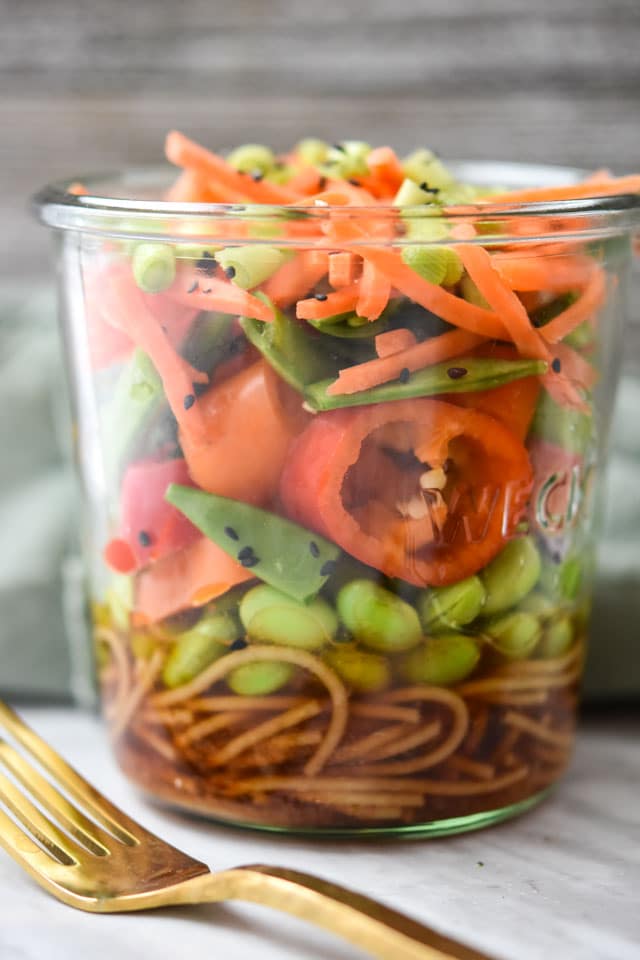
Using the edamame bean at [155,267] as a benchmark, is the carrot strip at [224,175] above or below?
above

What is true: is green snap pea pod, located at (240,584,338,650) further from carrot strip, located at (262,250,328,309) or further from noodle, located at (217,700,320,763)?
carrot strip, located at (262,250,328,309)

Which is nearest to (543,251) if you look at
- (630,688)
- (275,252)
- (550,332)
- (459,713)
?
(550,332)

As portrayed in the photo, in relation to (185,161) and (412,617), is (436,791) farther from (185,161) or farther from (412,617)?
(185,161)

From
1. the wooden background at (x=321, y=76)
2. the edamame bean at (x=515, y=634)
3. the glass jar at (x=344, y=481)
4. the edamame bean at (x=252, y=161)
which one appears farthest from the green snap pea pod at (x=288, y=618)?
the wooden background at (x=321, y=76)

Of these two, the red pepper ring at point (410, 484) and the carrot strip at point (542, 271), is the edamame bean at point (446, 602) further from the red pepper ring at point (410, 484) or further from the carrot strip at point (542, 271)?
the carrot strip at point (542, 271)

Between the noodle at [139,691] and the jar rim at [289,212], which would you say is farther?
the noodle at [139,691]

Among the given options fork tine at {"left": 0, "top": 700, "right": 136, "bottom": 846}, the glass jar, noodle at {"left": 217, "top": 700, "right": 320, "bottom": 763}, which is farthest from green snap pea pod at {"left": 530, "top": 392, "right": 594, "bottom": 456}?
fork tine at {"left": 0, "top": 700, "right": 136, "bottom": 846}

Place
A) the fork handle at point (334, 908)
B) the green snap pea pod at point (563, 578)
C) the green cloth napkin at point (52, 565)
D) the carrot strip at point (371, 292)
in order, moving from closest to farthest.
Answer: the fork handle at point (334, 908) < the carrot strip at point (371, 292) < the green snap pea pod at point (563, 578) < the green cloth napkin at point (52, 565)
